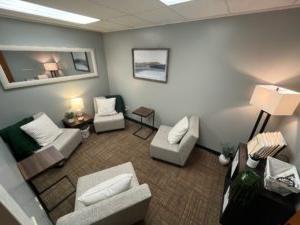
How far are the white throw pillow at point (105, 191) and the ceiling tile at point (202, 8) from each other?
6.49 ft

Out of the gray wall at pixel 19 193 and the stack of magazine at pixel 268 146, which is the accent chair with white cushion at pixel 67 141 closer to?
the gray wall at pixel 19 193

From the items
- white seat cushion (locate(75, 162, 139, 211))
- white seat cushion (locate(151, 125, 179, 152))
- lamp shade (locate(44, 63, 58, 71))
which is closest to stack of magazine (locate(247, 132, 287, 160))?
white seat cushion (locate(151, 125, 179, 152))

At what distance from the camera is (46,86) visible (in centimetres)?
275

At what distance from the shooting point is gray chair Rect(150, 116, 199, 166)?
2145mm

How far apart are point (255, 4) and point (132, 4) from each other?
1.35 m

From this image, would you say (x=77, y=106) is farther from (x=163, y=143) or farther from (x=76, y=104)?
(x=163, y=143)

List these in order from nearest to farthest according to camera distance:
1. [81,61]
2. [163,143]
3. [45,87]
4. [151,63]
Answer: [163,143]
[45,87]
[151,63]
[81,61]

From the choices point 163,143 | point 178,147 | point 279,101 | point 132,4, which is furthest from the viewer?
point 163,143

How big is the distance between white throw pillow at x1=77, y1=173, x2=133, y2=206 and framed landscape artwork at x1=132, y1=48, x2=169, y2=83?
216cm

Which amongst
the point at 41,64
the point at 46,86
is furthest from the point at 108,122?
the point at 41,64

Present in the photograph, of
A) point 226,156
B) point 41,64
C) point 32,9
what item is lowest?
point 226,156

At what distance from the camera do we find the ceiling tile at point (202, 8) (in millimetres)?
1480

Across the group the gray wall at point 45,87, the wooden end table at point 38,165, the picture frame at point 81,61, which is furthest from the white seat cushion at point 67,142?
the picture frame at point 81,61

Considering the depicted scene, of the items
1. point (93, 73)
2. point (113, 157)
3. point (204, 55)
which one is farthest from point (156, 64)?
point (113, 157)
